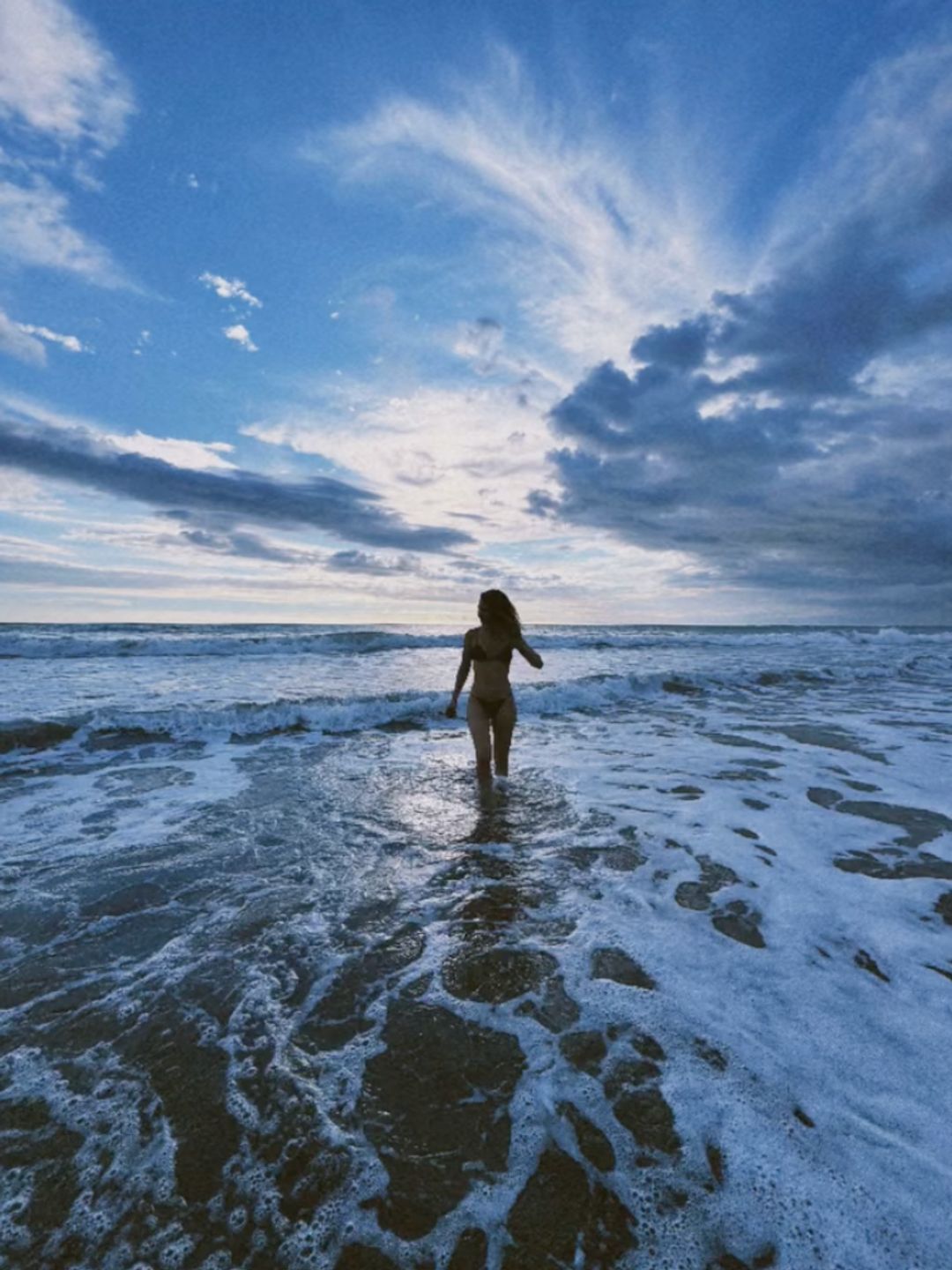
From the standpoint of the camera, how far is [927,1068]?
8.64 ft

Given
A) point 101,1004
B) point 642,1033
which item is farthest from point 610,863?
point 101,1004

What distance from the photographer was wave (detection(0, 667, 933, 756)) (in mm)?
10023

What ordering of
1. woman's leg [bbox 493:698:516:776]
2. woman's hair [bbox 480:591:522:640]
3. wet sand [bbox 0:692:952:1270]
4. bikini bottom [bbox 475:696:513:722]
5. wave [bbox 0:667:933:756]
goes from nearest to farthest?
wet sand [bbox 0:692:952:1270]
woman's hair [bbox 480:591:522:640]
bikini bottom [bbox 475:696:513:722]
woman's leg [bbox 493:698:516:776]
wave [bbox 0:667:933:756]

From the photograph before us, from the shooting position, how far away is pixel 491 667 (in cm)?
655

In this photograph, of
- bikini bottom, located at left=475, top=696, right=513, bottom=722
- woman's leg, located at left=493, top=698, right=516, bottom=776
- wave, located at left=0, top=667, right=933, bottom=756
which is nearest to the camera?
bikini bottom, located at left=475, top=696, right=513, bottom=722

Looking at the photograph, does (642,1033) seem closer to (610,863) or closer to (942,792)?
(610,863)

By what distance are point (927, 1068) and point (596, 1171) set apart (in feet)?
5.52

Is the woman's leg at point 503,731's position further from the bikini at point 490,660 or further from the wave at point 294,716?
the wave at point 294,716

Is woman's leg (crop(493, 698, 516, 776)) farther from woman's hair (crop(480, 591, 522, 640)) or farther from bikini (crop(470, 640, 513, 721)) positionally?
woman's hair (crop(480, 591, 522, 640))

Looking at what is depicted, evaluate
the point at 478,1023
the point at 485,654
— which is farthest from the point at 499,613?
the point at 478,1023

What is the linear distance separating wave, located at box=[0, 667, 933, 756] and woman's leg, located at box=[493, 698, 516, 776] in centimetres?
504

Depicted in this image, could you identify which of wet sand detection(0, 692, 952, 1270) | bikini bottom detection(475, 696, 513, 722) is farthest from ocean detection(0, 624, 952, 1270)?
bikini bottom detection(475, 696, 513, 722)

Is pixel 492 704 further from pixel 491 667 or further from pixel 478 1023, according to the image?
pixel 478 1023

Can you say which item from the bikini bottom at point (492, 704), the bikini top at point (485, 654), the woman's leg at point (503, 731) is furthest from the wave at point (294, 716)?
the bikini top at point (485, 654)
